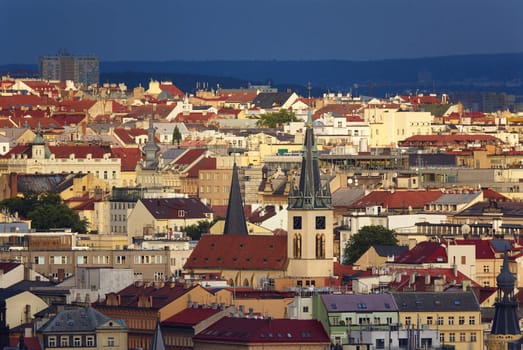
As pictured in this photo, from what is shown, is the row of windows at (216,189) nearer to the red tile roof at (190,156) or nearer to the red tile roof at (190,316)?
the red tile roof at (190,156)

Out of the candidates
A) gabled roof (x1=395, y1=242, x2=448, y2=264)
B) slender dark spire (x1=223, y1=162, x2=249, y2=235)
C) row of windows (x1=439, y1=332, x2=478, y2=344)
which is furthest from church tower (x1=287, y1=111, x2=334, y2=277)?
row of windows (x1=439, y1=332, x2=478, y2=344)

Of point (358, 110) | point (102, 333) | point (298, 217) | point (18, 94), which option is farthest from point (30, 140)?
point (102, 333)

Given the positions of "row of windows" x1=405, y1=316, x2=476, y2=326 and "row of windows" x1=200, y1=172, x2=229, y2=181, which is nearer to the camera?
"row of windows" x1=405, y1=316, x2=476, y2=326

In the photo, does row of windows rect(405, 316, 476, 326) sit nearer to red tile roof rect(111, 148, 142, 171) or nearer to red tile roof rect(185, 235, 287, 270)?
red tile roof rect(185, 235, 287, 270)

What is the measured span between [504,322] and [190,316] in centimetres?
805

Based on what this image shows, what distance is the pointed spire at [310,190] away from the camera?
288 ft

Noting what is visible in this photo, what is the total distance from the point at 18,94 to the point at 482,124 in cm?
3563

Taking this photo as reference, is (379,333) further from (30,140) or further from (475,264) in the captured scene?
(30,140)

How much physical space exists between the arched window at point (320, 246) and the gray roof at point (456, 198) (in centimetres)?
2075

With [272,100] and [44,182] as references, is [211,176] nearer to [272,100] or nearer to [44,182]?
[44,182]

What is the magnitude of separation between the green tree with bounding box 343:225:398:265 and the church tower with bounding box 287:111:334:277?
25.5ft

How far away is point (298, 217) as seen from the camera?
87.8m

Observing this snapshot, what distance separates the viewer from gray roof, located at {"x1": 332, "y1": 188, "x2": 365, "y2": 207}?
370 ft

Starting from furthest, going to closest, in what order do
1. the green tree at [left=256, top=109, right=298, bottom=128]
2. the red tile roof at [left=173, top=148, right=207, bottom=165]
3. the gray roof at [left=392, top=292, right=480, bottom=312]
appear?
the green tree at [left=256, top=109, right=298, bottom=128] < the red tile roof at [left=173, top=148, right=207, bottom=165] < the gray roof at [left=392, top=292, right=480, bottom=312]
